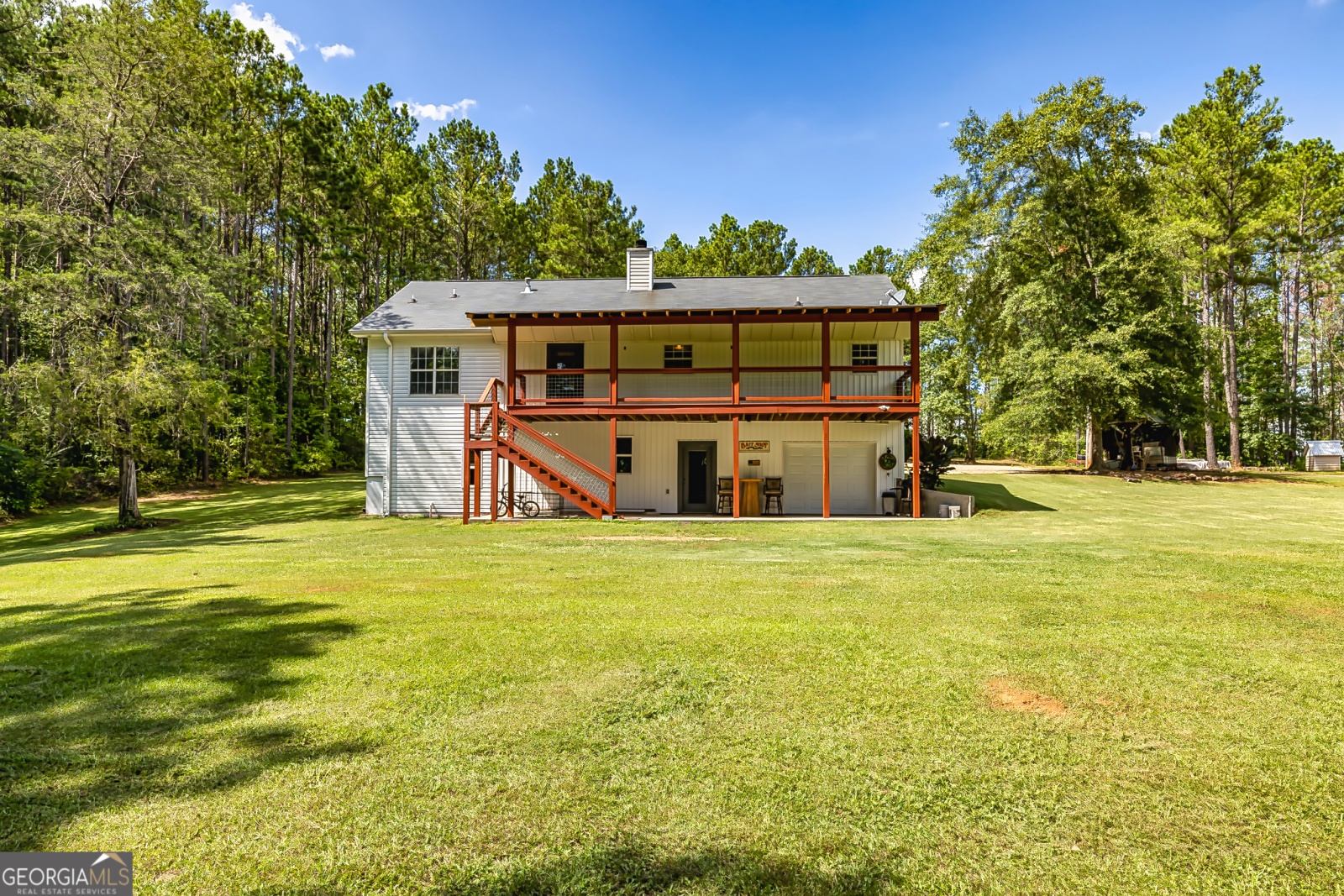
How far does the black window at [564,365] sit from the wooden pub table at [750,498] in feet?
17.3

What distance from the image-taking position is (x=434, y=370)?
16.4 meters

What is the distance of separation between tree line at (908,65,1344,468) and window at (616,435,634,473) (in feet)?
48.5

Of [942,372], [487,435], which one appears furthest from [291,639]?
[942,372]

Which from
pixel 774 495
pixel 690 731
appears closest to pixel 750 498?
pixel 774 495

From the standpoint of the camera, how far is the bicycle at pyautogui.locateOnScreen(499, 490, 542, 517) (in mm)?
15719

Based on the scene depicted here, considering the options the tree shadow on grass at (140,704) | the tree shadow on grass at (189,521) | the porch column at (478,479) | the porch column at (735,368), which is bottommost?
the tree shadow on grass at (189,521)

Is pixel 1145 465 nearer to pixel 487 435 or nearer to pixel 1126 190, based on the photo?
pixel 1126 190

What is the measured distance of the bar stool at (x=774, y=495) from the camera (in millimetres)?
16250

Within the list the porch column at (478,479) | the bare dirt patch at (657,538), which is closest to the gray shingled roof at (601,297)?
the porch column at (478,479)

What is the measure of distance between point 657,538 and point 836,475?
26.2 feet

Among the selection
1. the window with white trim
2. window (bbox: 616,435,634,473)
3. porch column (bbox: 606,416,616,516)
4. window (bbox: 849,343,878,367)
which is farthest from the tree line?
porch column (bbox: 606,416,616,516)

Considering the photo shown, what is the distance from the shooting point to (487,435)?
15656mm

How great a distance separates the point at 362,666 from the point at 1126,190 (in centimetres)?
3150

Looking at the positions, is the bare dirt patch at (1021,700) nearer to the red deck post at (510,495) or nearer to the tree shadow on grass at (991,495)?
the tree shadow on grass at (991,495)
